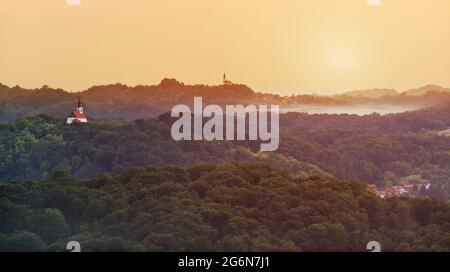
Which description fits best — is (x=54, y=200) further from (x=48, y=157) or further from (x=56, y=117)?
(x=56, y=117)

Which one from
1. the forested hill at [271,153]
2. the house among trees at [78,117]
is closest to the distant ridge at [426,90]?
the forested hill at [271,153]

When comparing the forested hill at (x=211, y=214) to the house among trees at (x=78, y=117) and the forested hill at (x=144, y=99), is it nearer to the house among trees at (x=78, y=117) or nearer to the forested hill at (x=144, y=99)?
the forested hill at (x=144, y=99)

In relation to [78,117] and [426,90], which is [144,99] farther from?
[426,90]

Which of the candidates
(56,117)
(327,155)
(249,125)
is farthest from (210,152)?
(56,117)

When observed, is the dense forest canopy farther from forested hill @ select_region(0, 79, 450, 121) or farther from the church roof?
the church roof

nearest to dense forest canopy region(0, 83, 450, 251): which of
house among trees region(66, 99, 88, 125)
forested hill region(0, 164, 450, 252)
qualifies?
forested hill region(0, 164, 450, 252)

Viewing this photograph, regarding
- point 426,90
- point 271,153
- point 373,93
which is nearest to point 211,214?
point 271,153
